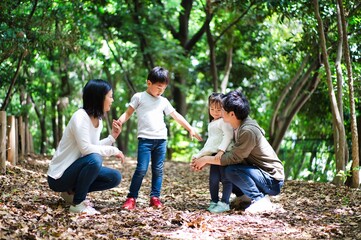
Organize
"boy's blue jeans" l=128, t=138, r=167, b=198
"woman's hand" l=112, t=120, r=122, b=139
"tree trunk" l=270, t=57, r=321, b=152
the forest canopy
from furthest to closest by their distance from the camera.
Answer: "tree trunk" l=270, t=57, r=321, b=152 < the forest canopy < "boy's blue jeans" l=128, t=138, r=167, b=198 < "woman's hand" l=112, t=120, r=122, b=139

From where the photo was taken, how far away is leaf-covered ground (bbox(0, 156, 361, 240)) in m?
4.22

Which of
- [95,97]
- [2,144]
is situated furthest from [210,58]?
[95,97]

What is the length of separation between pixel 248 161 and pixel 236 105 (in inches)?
24.0

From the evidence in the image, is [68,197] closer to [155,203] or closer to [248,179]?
[155,203]

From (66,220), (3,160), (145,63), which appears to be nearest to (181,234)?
(66,220)

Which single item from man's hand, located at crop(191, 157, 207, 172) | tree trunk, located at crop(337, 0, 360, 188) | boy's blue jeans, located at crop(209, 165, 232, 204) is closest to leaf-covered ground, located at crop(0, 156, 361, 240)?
boy's blue jeans, located at crop(209, 165, 232, 204)

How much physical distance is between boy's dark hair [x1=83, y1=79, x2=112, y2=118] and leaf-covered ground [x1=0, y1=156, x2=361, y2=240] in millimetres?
992

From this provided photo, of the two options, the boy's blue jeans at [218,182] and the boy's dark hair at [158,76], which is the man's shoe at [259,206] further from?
the boy's dark hair at [158,76]

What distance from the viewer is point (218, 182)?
5402 mm

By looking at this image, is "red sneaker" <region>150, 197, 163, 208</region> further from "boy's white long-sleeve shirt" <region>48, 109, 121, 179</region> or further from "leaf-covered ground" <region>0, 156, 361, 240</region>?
"boy's white long-sleeve shirt" <region>48, 109, 121, 179</region>

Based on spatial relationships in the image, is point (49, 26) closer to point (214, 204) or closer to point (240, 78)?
point (214, 204)

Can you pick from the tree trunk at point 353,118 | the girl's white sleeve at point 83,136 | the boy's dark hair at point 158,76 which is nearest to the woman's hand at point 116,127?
the girl's white sleeve at point 83,136

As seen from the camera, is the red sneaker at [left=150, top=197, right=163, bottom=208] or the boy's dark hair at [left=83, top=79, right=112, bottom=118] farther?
the red sneaker at [left=150, top=197, right=163, bottom=208]

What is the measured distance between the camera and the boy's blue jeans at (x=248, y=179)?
17.0 feet
